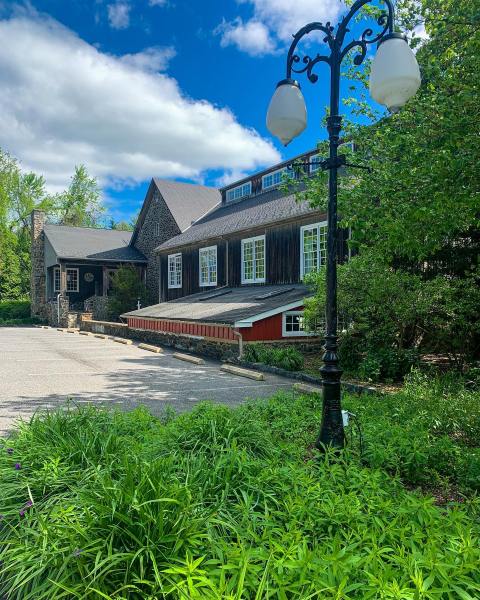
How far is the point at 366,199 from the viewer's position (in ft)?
29.1

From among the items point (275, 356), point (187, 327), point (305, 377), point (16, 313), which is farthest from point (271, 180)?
point (16, 313)

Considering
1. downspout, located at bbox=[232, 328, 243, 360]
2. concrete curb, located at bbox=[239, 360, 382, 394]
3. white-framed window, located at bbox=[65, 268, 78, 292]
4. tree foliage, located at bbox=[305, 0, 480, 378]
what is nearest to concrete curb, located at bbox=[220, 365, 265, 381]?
concrete curb, located at bbox=[239, 360, 382, 394]

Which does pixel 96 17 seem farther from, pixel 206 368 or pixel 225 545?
pixel 225 545

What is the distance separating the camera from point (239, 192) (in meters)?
28.6

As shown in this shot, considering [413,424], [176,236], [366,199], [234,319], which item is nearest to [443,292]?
[366,199]

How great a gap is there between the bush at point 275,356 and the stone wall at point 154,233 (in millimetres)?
18364

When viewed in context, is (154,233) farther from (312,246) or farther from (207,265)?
(312,246)

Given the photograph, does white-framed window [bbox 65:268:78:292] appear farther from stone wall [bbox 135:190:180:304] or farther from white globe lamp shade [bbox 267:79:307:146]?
white globe lamp shade [bbox 267:79:307:146]

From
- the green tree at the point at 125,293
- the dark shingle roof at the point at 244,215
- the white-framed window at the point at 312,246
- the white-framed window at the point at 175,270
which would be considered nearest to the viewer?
the white-framed window at the point at 312,246

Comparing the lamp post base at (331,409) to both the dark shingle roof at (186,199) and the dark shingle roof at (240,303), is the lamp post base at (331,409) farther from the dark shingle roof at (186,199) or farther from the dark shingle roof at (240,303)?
the dark shingle roof at (186,199)

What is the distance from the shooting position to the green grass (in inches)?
91.7

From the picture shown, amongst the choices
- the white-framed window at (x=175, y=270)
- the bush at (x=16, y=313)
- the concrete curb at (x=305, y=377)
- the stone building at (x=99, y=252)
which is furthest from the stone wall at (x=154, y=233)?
the concrete curb at (x=305, y=377)

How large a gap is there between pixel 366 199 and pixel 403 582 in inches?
302

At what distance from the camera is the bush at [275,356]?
470 inches
